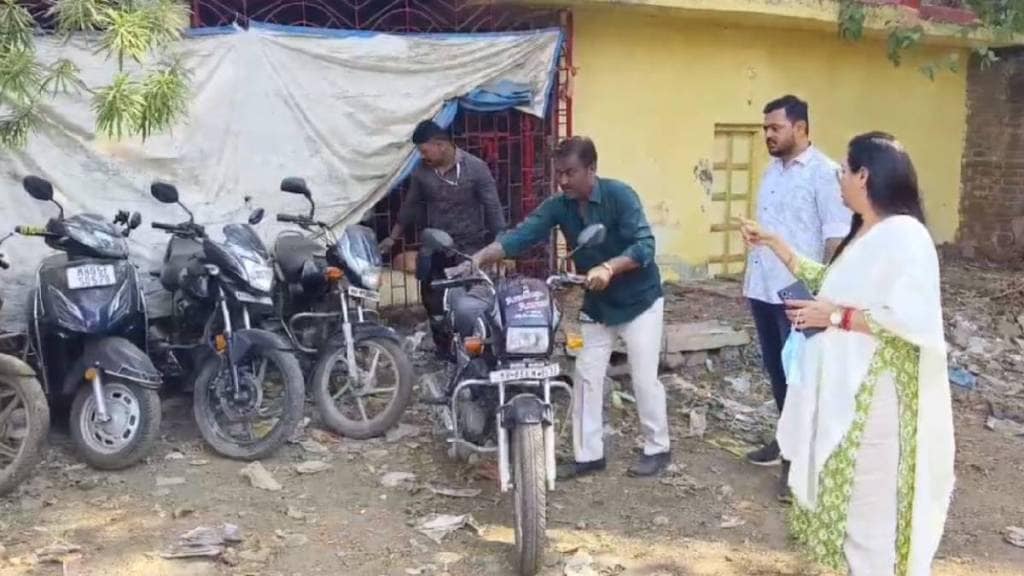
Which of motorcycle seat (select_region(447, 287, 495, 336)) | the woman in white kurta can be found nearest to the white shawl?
the woman in white kurta

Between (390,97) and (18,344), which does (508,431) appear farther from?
(390,97)

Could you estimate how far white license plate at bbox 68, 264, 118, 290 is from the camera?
500 cm

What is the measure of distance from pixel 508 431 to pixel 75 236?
2.37m

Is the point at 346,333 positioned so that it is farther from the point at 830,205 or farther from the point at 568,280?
the point at 830,205

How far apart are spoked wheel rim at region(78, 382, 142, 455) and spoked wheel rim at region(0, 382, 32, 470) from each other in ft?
1.09

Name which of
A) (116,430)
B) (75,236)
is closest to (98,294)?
(75,236)

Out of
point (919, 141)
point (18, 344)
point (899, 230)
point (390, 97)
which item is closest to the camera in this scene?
point (899, 230)

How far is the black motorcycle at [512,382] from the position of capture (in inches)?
158

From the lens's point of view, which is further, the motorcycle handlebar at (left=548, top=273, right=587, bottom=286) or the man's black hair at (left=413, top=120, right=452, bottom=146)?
the man's black hair at (left=413, top=120, right=452, bottom=146)

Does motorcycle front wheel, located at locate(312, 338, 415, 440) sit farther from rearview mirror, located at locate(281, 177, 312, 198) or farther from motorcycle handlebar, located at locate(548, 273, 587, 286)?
motorcycle handlebar, located at locate(548, 273, 587, 286)

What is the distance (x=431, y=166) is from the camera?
623 cm

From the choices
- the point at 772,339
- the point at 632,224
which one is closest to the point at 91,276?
the point at 632,224

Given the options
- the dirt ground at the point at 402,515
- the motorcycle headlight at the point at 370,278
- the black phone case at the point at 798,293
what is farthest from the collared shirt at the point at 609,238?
the black phone case at the point at 798,293

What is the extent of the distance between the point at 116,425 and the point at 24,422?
434 mm
